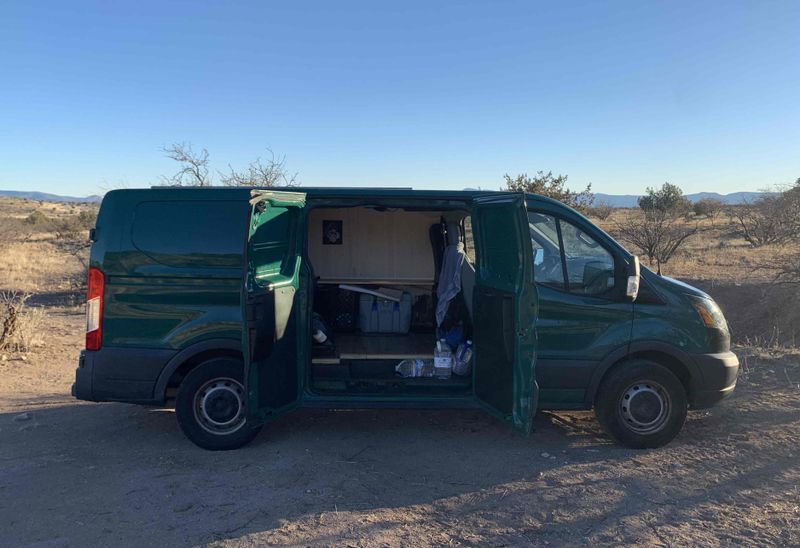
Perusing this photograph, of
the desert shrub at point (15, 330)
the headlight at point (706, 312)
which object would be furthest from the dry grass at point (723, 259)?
the desert shrub at point (15, 330)

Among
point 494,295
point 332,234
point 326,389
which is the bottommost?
point 326,389

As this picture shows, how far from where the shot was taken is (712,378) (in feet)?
16.9

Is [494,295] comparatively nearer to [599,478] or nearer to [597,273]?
[597,273]

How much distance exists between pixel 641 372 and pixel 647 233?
1588 cm

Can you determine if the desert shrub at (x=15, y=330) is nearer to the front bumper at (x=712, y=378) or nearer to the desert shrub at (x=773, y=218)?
the front bumper at (x=712, y=378)

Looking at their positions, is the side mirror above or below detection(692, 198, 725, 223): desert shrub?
below

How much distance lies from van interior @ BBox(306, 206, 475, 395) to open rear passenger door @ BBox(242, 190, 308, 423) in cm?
78

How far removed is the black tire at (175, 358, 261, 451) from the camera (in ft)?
16.6

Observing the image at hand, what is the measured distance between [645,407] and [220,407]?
12.4 ft

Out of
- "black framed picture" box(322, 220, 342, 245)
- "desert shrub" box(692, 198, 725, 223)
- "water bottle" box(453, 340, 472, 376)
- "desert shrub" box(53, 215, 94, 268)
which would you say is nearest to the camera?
"water bottle" box(453, 340, 472, 376)

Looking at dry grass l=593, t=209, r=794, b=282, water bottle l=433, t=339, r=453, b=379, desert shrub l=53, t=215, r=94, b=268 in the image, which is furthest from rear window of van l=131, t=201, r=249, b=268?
desert shrub l=53, t=215, r=94, b=268

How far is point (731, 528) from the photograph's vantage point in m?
3.90

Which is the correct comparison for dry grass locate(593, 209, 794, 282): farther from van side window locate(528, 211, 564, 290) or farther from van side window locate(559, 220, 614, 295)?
van side window locate(528, 211, 564, 290)

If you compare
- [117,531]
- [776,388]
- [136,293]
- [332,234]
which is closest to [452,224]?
[332,234]
